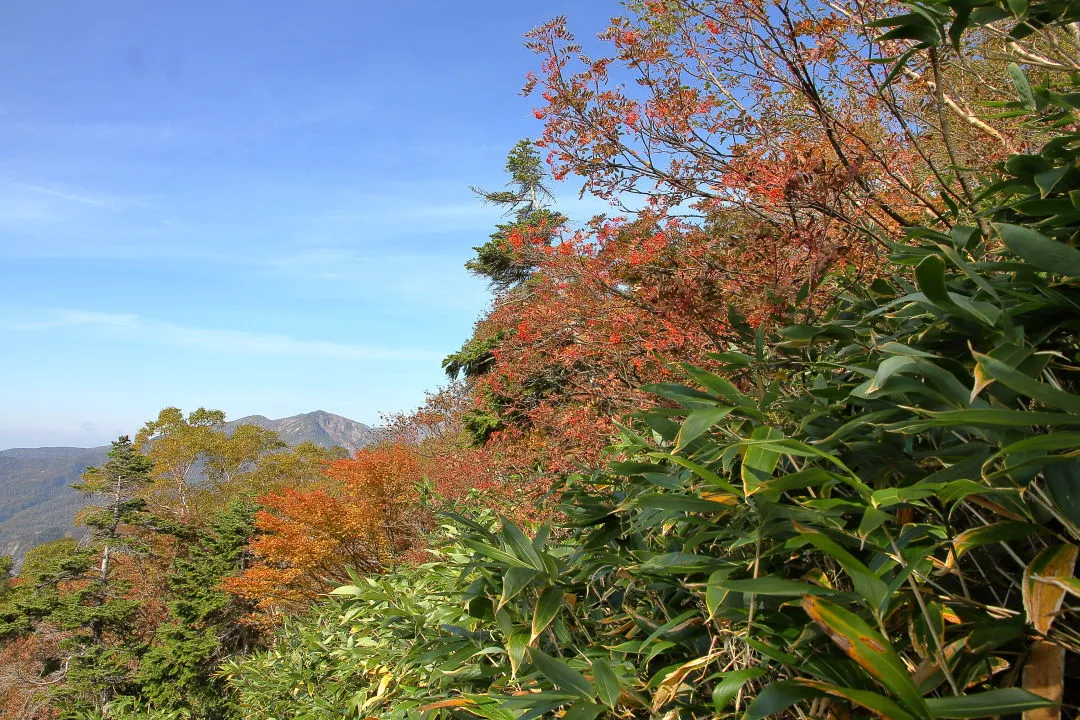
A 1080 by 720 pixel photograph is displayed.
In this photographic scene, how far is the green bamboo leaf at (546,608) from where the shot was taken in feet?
3.86

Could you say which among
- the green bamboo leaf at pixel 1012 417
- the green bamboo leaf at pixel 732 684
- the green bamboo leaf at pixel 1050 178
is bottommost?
the green bamboo leaf at pixel 732 684

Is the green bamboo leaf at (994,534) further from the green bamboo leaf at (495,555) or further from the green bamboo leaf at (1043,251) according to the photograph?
the green bamboo leaf at (495,555)

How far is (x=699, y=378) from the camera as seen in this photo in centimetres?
105

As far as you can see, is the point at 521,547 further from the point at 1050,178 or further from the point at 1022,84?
the point at 1022,84

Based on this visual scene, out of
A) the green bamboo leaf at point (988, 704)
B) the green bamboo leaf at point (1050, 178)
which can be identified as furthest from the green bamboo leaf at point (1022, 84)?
the green bamboo leaf at point (988, 704)

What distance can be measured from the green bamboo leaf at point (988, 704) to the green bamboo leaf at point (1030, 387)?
282 millimetres

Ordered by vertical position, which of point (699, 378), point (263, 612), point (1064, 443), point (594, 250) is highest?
point (594, 250)

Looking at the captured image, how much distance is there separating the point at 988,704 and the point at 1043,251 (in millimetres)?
529

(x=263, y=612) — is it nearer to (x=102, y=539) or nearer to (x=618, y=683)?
(x=102, y=539)

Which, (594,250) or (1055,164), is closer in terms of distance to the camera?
(1055,164)

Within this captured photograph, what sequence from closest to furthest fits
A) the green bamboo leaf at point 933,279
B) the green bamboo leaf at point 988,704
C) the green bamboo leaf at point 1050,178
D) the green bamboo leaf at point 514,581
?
the green bamboo leaf at point 988,704 < the green bamboo leaf at point 933,279 < the green bamboo leaf at point 1050,178 < the green bamboo leaf at point 514,581

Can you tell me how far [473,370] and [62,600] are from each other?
394 inches

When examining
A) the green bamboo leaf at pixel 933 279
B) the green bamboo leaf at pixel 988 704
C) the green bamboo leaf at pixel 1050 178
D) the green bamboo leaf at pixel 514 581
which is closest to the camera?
the green bamboo leaf at pixel 988 704

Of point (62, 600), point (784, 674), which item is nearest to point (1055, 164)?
point (784, 674)
